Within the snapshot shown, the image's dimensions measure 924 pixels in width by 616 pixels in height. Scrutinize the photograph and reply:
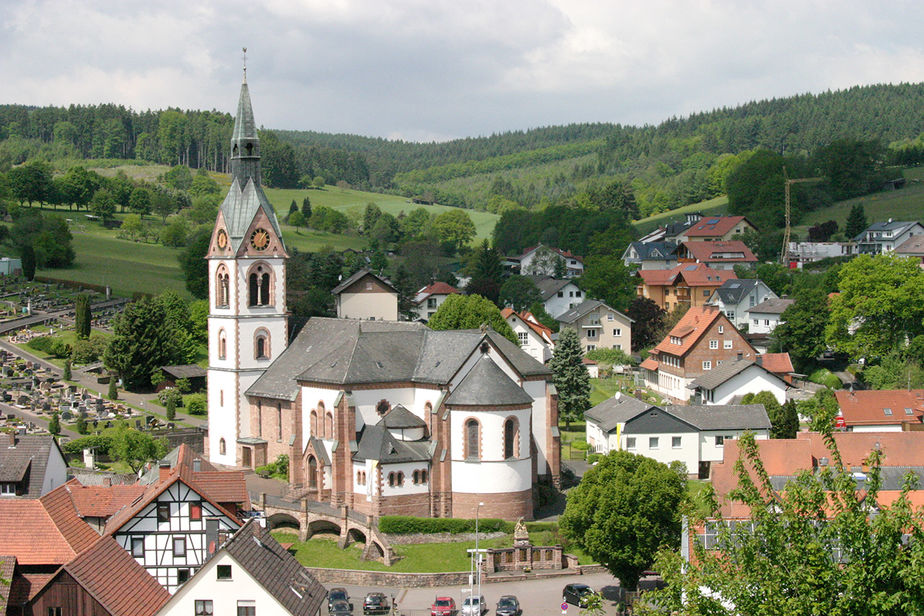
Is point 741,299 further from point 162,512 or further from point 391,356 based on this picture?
point 162,512

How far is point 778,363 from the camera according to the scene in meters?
98.6

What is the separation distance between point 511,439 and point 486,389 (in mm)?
2810

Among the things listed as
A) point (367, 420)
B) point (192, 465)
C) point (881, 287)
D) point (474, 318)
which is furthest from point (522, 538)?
point (881, 287)

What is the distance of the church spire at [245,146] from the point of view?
251ft

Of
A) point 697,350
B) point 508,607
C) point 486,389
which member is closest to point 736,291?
point 697,350

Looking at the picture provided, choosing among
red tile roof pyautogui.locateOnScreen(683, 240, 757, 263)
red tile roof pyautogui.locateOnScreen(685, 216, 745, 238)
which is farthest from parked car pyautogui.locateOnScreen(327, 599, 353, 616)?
red tile roof pyautogui.locateOnScreen(685, 216, 745, 238)

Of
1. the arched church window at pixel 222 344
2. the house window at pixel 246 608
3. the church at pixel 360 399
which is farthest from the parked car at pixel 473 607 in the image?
the arched church window at pixel 222 344

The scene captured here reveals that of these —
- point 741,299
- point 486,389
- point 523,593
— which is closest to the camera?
point 523,593

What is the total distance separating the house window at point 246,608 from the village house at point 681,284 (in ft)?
305

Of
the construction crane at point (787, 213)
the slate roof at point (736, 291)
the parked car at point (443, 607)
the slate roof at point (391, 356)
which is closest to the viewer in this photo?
the parked car at point (443, 607)

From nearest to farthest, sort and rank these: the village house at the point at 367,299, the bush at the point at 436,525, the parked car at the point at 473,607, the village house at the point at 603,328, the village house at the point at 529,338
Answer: the parked car at the point at 473,607 → the bush at the point at 436,525 → the village house at the point at 529,338 → the village house at the point at 367,299 → the village house at the point at 603,328

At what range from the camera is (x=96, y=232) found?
584 ft

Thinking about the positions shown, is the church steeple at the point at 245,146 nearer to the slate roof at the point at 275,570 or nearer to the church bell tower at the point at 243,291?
the church bell tower at the point at 243,291

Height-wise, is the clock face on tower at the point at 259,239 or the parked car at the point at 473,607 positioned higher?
the clock face on tower at the point at 259,239
